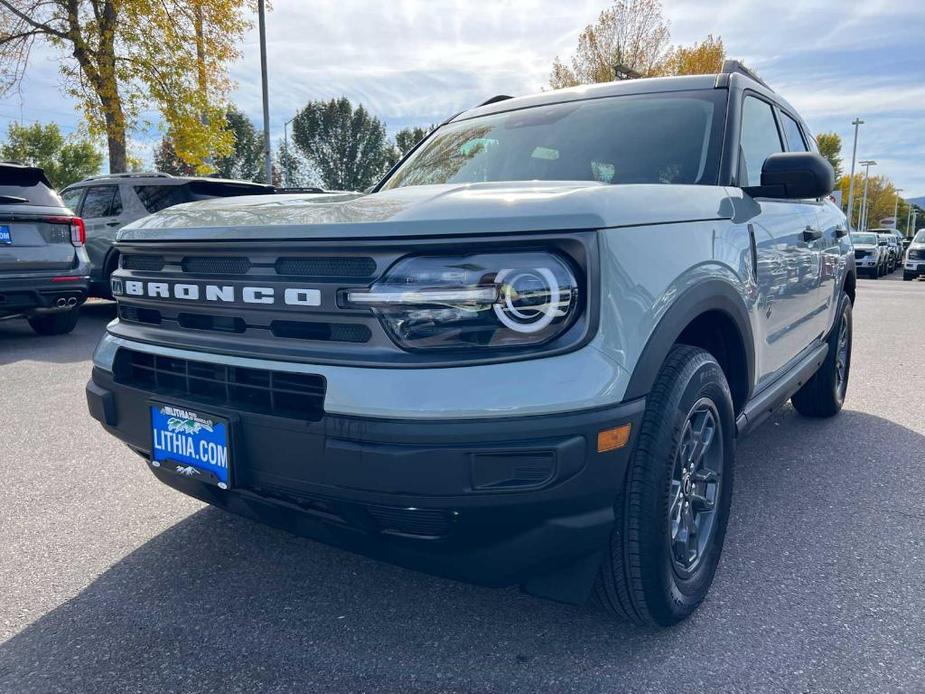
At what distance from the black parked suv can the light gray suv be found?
1.41m

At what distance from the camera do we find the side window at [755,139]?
9.45 feet

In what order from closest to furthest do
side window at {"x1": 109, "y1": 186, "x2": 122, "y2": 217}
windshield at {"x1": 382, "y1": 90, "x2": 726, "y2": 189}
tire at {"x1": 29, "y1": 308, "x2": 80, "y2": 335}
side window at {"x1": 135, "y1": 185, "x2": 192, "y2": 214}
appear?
1. windshield at {"x1": 382, "y1": 90, "x2": 726, "y2": 189}
2. tire at {"x1": 29, "y1": 308, "x2": 80, "y2": 335}
3. side window at {"x1": 135, "y1": 185, "x2": 192, "y2": 214}
4. side window at {"x1": 109, "y1": 186, "x2": 122, "y2": 217}

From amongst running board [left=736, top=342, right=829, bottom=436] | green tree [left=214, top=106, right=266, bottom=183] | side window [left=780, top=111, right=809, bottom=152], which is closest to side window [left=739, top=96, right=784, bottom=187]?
side window [left=780, top=111, right=809, bottom=152]

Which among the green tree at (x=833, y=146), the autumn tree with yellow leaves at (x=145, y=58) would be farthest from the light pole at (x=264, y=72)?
the green tree at (x=833, y=146)

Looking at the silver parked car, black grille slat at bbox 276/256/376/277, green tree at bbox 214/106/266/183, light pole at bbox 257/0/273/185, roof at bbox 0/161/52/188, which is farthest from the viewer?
green tree at bbox 214/106/266/183

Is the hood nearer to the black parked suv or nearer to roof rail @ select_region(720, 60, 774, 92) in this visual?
roof rail @ select_region(720, 60, 774, 92)

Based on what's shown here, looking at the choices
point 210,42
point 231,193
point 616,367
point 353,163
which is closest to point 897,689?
point 616,367

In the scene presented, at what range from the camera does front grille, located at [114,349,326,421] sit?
5.97 feet

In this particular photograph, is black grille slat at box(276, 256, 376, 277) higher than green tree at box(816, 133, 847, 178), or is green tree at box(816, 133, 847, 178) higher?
green tree at box(816, 133, 847, 178)

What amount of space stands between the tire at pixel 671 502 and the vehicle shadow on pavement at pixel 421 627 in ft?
0.50

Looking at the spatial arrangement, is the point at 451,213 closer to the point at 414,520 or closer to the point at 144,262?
the point at 414,520

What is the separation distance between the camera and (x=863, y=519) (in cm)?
303

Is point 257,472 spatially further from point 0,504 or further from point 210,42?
point 210,42

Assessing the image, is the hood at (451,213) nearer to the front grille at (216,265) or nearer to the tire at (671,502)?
the front grille at (216,265)
